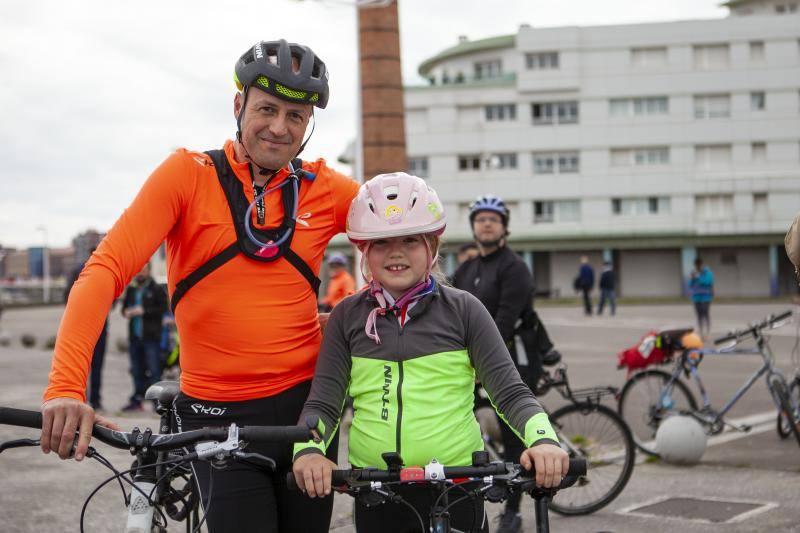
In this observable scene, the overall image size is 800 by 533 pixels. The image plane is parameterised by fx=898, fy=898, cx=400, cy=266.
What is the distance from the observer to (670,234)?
54969 mm

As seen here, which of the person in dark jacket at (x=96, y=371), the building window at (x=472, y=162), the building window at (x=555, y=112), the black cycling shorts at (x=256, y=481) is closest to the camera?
the black cycling shorts at (x=256, y=481)

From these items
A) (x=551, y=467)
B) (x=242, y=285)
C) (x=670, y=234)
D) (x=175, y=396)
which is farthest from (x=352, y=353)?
(x=670, y=234)

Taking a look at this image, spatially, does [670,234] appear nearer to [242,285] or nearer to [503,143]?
[503,143]

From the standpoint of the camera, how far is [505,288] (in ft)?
21.5

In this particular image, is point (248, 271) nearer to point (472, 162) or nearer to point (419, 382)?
point (419, 382)

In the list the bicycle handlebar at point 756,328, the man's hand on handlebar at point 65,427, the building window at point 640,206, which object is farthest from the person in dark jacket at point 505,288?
the building window at point 640,206

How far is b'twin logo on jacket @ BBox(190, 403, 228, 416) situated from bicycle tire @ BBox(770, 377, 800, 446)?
6.51 metres

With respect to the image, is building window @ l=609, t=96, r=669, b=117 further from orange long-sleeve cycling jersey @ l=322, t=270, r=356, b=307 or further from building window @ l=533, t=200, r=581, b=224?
orange long-sleeve cycling jersey @ l=322, t=270, r=356, b=307

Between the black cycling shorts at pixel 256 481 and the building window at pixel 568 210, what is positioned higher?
the building window at pixel 568 210

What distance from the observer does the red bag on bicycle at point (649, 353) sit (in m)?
8.68

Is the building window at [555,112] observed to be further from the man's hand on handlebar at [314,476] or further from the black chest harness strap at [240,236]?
the man's hand on handlebar at [314,476]

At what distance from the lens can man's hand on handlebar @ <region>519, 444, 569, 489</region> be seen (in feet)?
7.86

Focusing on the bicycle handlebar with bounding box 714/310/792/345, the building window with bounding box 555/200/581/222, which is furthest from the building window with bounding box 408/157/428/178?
the bicycle handlebar with bounding box 714/310/792/345

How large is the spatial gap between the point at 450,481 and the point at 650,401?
22.6 feet
